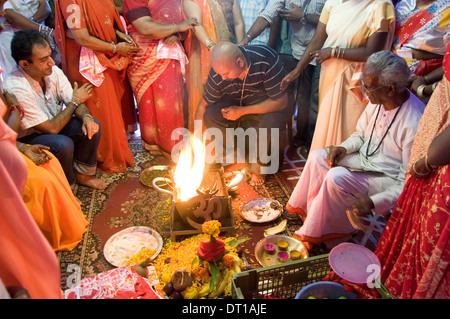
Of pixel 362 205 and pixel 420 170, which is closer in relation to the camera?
pixel 420 170

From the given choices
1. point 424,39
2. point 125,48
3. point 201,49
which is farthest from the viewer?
point 201,49

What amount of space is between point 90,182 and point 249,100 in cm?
208

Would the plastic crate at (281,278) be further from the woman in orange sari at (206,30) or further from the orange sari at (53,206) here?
the woman in orange sari at (206,30)

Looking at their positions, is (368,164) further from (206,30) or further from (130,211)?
(206,30)

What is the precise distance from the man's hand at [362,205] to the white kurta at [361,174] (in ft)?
0.14

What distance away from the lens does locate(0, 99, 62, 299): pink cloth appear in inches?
54.9

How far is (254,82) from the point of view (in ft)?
12.8

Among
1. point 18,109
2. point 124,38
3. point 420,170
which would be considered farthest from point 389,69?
point 18,109

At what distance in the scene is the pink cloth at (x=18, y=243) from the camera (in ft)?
4.58

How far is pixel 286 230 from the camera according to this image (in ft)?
→ 11.1

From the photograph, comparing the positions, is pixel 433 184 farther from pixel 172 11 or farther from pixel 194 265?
pixel 172 11

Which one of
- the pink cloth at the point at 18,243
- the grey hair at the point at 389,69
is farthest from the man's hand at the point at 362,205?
the pink cloth at the point at 18,243
